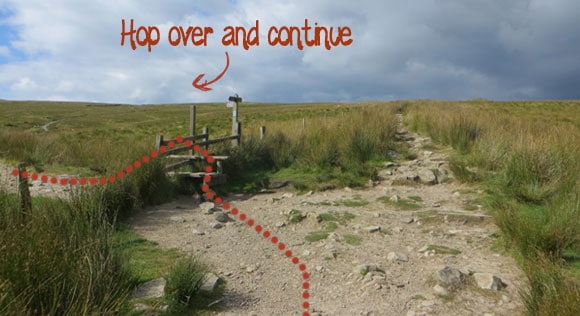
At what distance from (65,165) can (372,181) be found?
783 cm

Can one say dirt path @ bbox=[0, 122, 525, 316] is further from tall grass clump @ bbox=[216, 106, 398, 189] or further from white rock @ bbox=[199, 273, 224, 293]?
tall grass clump @ bbox=[216, 106, 398, 189]

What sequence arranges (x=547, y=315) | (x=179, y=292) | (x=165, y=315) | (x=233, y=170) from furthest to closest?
1. (x=233, y=170)
2. (x=179, y=292)
3. (x=165, y=315)
4. (x=547, y=315)

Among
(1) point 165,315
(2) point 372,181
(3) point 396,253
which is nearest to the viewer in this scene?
(1) point 165,315

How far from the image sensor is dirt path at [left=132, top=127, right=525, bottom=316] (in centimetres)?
392

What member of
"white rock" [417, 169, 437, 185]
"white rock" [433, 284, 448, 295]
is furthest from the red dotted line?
"white rock" [417, 169, 437, 185]

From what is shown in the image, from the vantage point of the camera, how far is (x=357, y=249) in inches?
210

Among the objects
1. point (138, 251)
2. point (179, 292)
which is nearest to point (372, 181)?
point (138, 251)

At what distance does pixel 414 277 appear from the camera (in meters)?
4.44

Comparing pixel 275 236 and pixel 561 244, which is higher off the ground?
pixel 561 244

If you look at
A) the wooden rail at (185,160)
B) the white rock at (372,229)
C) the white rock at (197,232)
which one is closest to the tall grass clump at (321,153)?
the wooden rail at (185,160)

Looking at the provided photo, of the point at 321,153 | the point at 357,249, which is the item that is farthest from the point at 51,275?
the point at 321,153

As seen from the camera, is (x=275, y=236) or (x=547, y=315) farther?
(x=275, y=236)

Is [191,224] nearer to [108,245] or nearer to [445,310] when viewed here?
[108,245]

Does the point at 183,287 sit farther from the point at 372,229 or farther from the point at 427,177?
the point at 427,177
